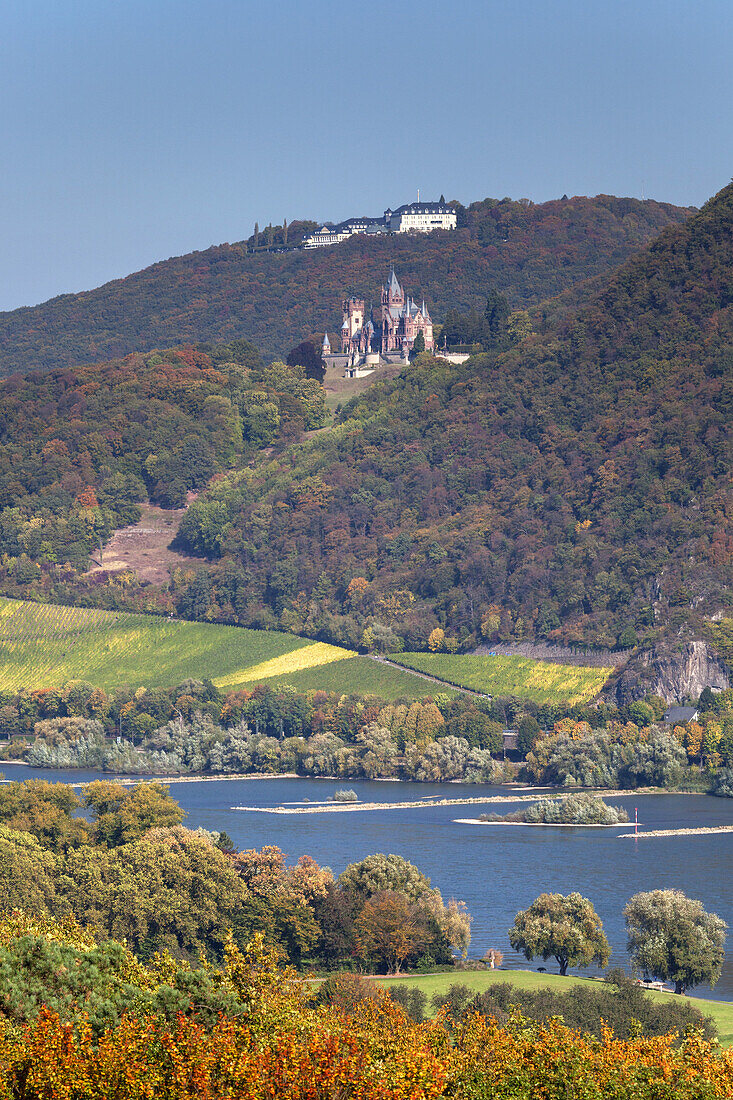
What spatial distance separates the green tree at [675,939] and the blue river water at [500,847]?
2.63 feet

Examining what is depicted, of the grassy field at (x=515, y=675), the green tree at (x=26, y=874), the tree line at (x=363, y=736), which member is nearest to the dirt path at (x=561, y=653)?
the grassy field at (x=515, y=675)

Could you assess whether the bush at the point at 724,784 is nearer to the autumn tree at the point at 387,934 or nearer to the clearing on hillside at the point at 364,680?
the clearing on hillside at the point at 364,680

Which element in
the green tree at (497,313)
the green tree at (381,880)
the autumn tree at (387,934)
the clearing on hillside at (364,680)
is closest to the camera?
the autumn tree at (387,934)

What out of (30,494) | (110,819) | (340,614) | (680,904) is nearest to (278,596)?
(340,614)

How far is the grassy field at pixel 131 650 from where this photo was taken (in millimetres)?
141000

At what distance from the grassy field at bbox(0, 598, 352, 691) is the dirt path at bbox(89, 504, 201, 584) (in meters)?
12.2

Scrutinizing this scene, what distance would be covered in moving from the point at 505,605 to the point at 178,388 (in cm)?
6660

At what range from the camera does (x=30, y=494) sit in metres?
182

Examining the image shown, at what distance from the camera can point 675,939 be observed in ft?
189

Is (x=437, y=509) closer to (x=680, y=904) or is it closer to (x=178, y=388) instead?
(x=178, y=388)

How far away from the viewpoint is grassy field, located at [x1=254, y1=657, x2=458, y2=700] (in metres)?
128

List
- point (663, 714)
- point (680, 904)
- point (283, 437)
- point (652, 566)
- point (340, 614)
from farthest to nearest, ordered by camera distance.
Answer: point (283, 437)
point (340, 614)
point (652, 566)
point (663, 714)
point (680, 904)

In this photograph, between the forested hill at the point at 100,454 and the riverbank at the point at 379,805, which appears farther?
the forested hill at the point at 100,454

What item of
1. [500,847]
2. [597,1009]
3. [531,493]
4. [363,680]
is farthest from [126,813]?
[531,493]
